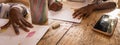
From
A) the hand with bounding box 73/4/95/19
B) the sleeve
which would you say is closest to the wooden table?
the hand with bounding box 73/4/95/19

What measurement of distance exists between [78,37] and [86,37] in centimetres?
3

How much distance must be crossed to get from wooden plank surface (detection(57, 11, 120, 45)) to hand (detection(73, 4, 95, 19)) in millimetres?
103

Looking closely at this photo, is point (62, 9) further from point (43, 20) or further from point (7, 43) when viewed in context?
point (7, 43)

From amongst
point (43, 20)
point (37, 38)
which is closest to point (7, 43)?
point (37, 38)

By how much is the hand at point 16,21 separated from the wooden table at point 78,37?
12 centimetres

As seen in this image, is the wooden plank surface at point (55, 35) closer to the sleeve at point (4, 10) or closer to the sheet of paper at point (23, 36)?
the sheet of paper at point (23, 36)

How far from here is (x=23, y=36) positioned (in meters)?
0.74

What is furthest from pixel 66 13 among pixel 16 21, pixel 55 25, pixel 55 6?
pixel 16 21

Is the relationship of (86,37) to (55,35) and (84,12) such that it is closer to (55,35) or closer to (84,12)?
(55,35)

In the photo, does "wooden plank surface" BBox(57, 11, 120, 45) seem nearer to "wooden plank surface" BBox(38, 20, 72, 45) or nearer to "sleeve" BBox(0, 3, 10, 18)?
"wooden plank surface" BBox(38, 20, 72, 45)

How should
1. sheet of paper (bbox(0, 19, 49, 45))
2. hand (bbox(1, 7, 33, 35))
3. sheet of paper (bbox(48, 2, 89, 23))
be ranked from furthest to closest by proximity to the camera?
sheet of paper (bbox(48, 2, 89, 23)) < hand (bbox(1, 7, 33, 35)) < sheet of paper (bbox(0, 19, 49, 45))

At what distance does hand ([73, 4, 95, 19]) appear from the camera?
968mm

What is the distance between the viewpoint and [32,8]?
2.68 ft

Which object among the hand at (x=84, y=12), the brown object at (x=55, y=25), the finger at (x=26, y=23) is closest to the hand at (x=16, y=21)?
the finger at (x=26, y=23)
